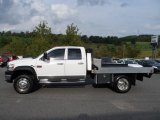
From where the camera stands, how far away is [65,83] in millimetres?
14781

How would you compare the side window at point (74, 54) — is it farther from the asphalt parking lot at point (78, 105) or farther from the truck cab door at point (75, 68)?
the asphalt parking lot at point (78, 105)

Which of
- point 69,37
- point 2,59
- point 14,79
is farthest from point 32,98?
point 69,37

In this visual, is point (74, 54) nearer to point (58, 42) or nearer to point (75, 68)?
point (75, 68)

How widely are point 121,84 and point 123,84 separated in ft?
0.32

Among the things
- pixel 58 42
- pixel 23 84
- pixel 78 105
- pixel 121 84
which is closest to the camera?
pixel 78 105

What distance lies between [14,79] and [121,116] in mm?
6466

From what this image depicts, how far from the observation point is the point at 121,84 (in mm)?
15234

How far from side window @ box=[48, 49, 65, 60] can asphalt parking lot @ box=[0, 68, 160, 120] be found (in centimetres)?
154

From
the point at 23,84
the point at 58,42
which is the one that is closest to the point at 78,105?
the point at 23,84

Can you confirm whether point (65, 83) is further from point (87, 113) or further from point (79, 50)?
point (87, 113)

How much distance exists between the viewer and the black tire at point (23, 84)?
47.7 feet

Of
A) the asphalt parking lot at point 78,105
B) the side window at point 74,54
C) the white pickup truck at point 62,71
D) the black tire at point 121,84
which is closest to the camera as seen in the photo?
the asphalt parking lot at point 78,105

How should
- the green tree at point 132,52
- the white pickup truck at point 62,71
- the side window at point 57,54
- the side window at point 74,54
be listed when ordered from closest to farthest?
the white pickup truck at point 62,71 < the side window at point 57,54 < the side window at point 74,54 < the green tree at point 132,52

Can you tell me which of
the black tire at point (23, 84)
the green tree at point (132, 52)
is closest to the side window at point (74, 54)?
the black tire at point (23, 84)
